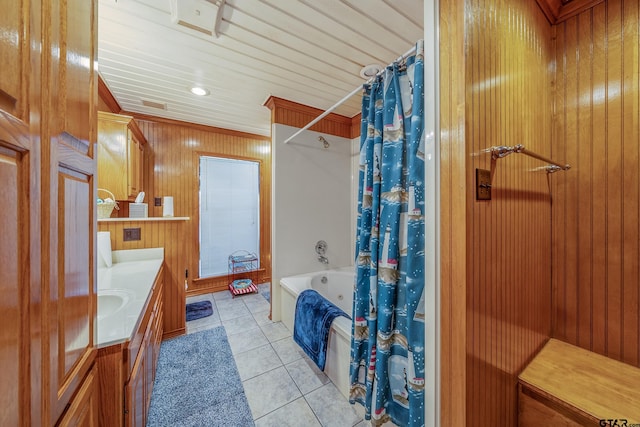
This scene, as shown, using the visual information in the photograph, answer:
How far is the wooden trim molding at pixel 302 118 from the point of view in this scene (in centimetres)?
246

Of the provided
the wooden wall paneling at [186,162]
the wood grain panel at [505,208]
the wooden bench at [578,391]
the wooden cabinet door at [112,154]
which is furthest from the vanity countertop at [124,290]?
the wooden bench at [578,391]

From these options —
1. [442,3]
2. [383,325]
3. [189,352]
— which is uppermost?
[442,3]

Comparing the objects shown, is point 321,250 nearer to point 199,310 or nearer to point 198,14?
point 199,310

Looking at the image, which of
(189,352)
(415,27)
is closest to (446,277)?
(415,27)

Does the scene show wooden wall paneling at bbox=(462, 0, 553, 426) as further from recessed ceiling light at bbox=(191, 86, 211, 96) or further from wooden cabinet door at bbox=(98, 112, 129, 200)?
wooden cabinet door at bbox=(98, 112, 129, 200)

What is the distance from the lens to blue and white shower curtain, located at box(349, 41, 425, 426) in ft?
3.40

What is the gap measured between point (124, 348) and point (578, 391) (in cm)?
193

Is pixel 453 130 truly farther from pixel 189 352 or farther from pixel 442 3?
pixel 189 352

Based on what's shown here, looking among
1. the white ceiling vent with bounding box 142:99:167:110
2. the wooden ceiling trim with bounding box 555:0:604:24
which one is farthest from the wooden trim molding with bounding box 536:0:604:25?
the white ceiling vent with bounding box 142:99:167:110

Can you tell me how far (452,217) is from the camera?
2.75 feet

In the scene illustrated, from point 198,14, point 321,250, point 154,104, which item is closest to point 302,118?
point 198,14

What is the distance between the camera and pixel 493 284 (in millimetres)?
922

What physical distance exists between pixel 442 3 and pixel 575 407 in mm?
1686

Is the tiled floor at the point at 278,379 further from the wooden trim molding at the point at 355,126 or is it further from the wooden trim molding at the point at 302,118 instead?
the wooden trim molding at the point at 355,126
